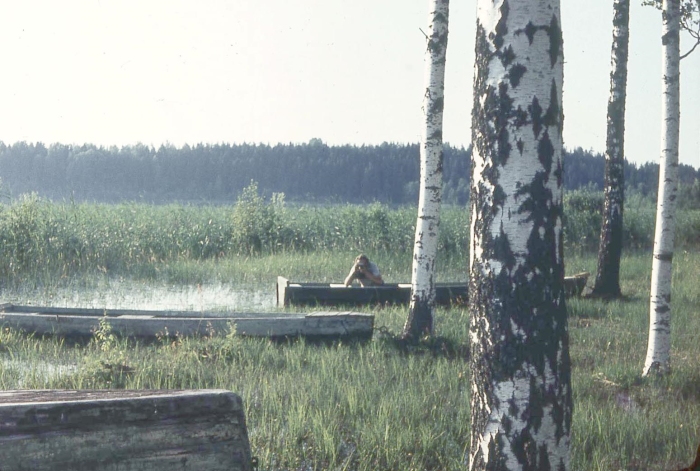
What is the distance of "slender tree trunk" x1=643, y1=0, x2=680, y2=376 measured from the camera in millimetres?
7035

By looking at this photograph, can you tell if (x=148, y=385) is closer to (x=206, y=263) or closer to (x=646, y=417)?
(x=646, y=417)

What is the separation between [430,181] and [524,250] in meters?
4.97

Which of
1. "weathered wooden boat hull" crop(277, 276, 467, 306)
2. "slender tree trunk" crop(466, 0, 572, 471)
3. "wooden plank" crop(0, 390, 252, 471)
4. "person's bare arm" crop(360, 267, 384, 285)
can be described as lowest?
"weathered wooden boat hull" crop(277, 276, 467, 306)

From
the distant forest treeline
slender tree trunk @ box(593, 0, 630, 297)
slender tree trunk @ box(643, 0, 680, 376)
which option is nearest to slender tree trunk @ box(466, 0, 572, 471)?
slender tree trunk @ box(643, 0, 680, 376)

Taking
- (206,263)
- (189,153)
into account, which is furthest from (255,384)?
(189,153)

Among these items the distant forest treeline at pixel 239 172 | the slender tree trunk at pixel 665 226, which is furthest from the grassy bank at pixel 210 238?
the distant forest treeline at pixel 239 172

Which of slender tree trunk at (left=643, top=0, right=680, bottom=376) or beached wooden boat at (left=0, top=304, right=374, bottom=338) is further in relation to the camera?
beached wooden boat at (left=0, top=304, right=374, bottom=338)

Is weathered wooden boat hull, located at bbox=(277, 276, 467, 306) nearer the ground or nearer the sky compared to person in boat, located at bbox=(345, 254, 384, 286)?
nearer the ground

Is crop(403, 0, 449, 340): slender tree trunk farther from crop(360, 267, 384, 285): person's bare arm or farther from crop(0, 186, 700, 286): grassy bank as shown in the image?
crop(0, 186, 700, 286): grassy bank

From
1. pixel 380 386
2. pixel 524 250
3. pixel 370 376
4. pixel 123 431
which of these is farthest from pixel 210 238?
pixel 123 431

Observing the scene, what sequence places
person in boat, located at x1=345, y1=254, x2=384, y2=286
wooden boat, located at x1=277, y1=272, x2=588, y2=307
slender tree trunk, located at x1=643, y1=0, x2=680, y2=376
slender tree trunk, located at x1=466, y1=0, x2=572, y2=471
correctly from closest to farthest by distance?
slender tree trunk, located at x1=466, y1=0, x2=572, y2=471
slender tree trunk, located at x1=643, y1=0, x2=680, y2=376
wooden boat, located at x1=277, y1=272, x2=588, y2=307
person in boat, located at x1=345, y1=254, x2=384, y2=286

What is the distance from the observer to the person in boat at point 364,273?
1164 cm

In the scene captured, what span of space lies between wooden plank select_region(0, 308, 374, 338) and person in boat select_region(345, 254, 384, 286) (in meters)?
3.18

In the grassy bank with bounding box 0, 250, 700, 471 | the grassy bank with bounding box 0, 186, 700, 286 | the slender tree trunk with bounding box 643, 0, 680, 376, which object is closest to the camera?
the grassy bank with bounding box 0, 250, 700, 471
